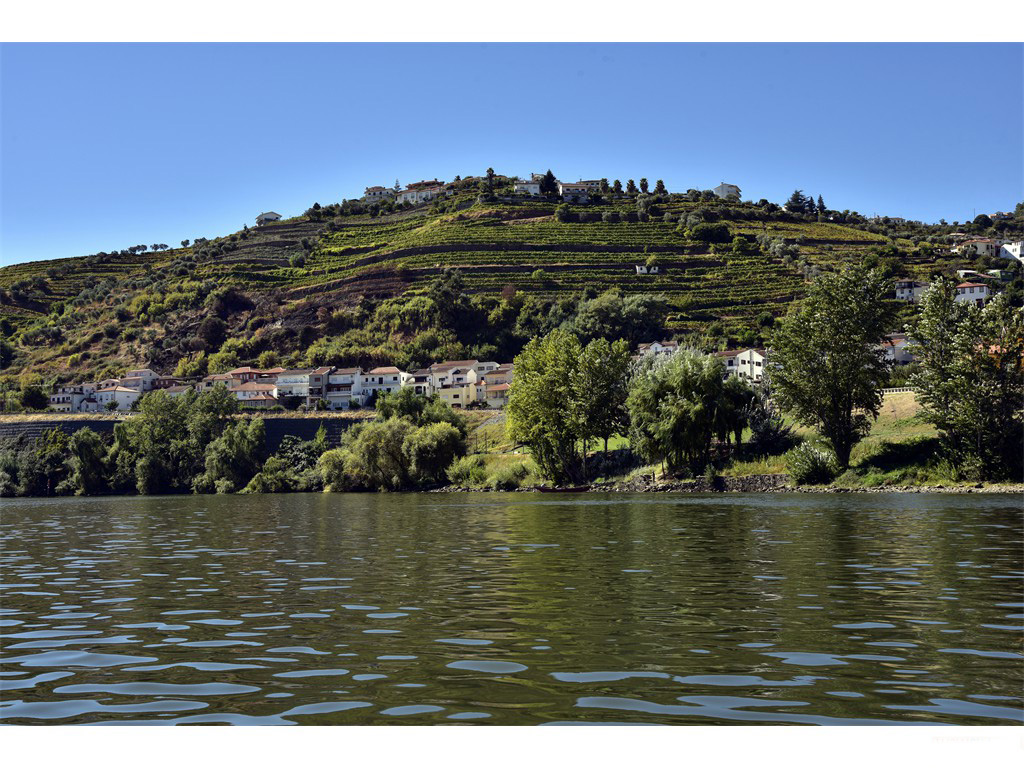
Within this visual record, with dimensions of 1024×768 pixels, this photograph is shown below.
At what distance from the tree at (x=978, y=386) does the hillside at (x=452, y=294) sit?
74.3 metres

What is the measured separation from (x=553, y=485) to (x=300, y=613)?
2415 inches

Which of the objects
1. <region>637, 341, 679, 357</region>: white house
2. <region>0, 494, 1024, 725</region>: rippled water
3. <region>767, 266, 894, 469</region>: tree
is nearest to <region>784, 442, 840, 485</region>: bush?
<region>767, 266, 894, 469</region>: tree

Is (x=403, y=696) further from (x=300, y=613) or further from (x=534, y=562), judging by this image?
(x=534, y=562)

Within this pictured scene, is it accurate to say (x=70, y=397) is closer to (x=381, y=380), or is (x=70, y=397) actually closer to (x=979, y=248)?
(x=381, y=380)

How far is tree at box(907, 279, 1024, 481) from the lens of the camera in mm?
54094

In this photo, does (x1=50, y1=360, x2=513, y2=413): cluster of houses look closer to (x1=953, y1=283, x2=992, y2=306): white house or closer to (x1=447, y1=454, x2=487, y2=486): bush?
(x1=447, y1=454, x2=487, y2=486): bush

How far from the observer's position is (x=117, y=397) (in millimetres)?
147000

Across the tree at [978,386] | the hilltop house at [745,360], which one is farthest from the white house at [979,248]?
the tree at [978,386]

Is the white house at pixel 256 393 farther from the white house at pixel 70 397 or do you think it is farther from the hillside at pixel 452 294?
the white house at pixel 70 397

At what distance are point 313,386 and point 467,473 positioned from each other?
68.3 m

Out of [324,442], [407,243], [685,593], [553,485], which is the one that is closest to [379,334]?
[407,243]

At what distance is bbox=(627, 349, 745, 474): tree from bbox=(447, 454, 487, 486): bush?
17423mm

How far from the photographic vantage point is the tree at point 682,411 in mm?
66562

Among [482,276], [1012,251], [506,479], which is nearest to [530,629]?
[506,479]
